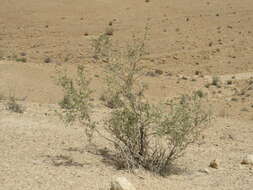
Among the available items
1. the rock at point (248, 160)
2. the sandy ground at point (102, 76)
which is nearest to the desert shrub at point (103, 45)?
the sandy ground at point (102, 76)

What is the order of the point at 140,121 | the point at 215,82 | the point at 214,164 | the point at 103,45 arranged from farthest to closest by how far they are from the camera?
the point at 215,82 < the point at 214,164 < the point at 103,45 < the point at 140,121

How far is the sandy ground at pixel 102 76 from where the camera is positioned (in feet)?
25.5

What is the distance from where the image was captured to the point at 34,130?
9914 mm

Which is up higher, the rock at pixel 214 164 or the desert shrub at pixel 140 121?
the desert shrub at pixel 140 121

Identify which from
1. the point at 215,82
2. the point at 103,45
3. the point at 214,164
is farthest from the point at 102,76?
the point at 214,164

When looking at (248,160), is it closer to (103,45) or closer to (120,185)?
(103,45)

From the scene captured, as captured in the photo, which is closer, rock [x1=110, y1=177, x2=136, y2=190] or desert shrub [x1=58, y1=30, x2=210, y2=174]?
rock [x1=110, y1=177, x2=136, y2=190]

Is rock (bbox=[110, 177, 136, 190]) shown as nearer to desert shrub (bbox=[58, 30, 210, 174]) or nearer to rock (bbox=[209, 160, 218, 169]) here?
desert shrub (bbox=[58, 30, 210, 174])

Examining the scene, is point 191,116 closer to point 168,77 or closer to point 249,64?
point 168,77

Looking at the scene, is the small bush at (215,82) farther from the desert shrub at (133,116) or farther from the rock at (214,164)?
the desert shrub at (133,116)

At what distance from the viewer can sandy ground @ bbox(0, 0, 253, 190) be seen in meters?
7.79

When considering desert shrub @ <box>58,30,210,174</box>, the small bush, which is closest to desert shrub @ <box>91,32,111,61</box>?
desert shrub @ <box>58,30,210,174</box>

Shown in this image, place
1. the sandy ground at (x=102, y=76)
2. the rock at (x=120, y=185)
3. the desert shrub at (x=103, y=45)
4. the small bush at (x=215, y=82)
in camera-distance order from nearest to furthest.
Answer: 1. the rock at (x=120, y=185)
2. the sandy ground at (x=102, y=76)
3. the desert shrub at (x=103, y=45)
4. the small bush at (x=215, y=82)

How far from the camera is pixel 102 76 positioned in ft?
56.5
